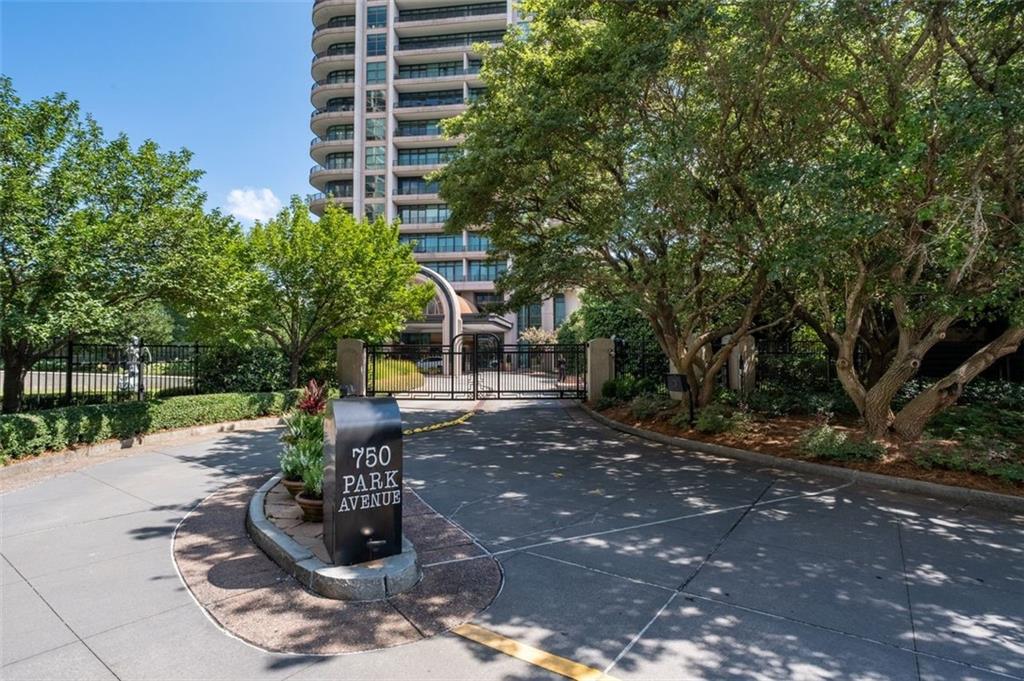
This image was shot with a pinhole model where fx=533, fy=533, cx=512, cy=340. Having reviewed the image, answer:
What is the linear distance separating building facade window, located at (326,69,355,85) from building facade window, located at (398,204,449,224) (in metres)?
14.2

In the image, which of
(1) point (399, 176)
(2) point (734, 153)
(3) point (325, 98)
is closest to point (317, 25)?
(3) point (325, 98)

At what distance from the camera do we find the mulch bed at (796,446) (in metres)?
7.20

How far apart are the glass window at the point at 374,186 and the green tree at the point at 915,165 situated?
47847 millimetres

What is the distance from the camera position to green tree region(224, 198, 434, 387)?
1420 cm

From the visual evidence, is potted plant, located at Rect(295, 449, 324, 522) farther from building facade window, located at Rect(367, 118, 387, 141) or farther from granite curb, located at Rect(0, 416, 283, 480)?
building facade window, located at Rect(367, 118, 387, 141)

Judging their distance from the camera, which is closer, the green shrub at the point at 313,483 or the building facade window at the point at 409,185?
the green shrub at the point at 313,483

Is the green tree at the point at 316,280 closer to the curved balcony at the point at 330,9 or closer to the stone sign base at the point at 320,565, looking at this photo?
the stone sign base at the point at 320,565

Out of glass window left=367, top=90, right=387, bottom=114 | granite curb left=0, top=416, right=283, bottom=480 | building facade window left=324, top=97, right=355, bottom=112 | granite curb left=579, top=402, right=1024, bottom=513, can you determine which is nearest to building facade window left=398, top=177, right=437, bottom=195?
glass window left=367, top=90, right=387, bottom=114

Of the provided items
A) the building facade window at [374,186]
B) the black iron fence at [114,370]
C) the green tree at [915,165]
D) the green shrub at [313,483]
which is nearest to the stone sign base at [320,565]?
the green shrub at [313,483]

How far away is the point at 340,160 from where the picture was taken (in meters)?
53.4

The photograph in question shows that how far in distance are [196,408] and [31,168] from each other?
17.4ft

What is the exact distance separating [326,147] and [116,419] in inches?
1930

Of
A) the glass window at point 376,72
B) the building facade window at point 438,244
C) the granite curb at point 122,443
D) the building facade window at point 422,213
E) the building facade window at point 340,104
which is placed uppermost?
the glass window at point 376,72

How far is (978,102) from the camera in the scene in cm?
630
